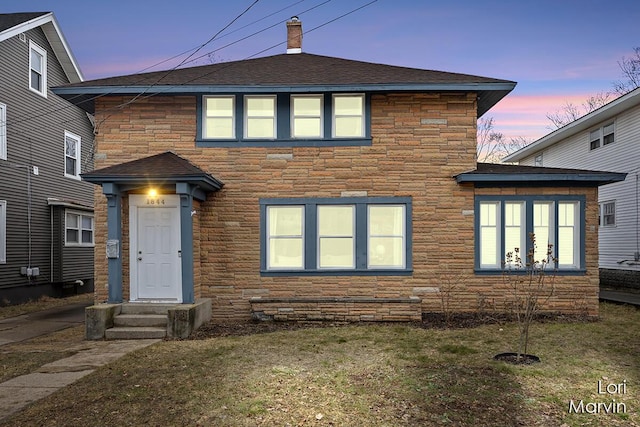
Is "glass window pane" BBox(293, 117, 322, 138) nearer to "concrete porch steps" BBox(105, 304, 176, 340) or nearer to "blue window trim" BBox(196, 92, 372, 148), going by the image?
"blue window trim" BBox(196, 92, 372, 148)

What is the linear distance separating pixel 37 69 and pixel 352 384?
16.7 m

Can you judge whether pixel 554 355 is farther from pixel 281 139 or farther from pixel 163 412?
pixel 281 139

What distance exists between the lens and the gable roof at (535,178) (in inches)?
412

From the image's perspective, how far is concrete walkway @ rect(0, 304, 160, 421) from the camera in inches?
225

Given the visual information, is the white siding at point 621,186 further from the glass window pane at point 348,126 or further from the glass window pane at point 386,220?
the glass window pane at point 348,126

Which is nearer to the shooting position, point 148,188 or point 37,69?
point 148,188

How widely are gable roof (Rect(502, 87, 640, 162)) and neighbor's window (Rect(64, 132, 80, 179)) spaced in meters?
19.6

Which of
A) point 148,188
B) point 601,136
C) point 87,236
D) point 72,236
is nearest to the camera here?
point 148,188

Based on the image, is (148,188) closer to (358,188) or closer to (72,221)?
(358,188)

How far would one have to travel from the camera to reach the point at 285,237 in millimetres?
10938

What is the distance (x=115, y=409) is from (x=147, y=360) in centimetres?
219

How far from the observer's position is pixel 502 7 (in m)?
16.0

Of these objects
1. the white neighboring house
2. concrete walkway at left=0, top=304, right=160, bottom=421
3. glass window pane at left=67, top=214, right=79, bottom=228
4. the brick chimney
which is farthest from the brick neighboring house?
glass window pane at left=67, top=214, right=79, bottom=228

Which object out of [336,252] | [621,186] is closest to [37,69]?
[336,252]
